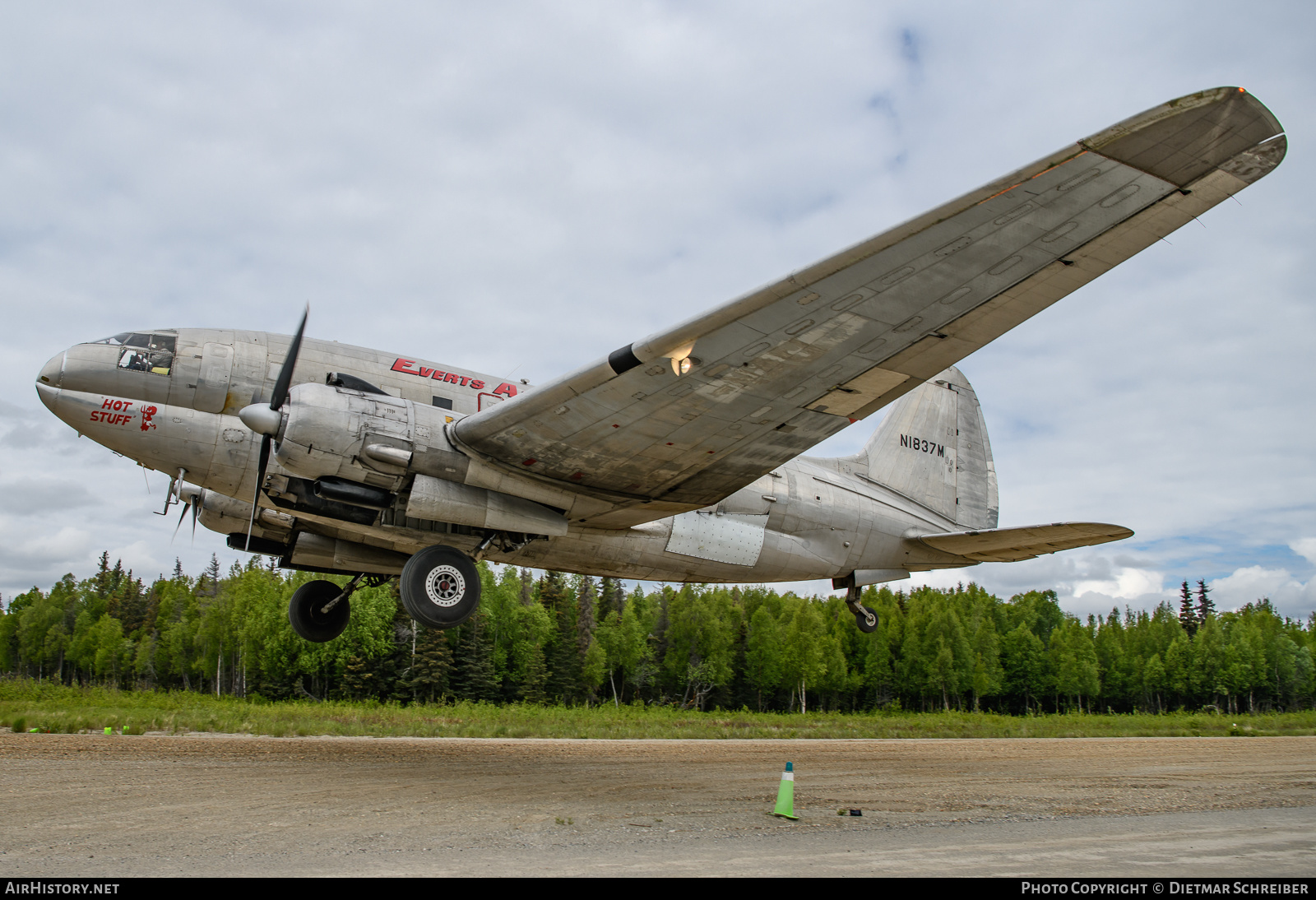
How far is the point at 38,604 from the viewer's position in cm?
8156

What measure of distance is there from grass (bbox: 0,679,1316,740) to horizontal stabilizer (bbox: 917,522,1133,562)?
11.7 metres

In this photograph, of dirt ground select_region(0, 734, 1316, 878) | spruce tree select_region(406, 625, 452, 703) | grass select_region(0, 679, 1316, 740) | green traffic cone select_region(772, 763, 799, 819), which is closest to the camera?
dirt ground select_region(0, 734, 1316, 878)

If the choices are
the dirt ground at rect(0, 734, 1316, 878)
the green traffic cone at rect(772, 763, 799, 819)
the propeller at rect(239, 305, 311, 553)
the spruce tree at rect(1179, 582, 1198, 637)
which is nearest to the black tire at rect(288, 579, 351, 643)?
the dirt ground at rect(0, 734, 1316, 878)

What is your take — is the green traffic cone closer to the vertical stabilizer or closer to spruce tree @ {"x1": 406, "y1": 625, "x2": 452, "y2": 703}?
the vertical stabilizer

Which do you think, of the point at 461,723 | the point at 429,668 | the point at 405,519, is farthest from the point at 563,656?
the point at 405,519

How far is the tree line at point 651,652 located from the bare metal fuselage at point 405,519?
1555 inches

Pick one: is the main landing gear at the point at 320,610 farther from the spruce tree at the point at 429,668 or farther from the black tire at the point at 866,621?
the spruce tree at the point at 429,668

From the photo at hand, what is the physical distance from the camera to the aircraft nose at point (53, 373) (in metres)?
10.2

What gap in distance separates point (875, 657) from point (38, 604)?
8731cm

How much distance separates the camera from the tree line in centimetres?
5259

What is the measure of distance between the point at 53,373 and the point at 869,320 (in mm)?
10634

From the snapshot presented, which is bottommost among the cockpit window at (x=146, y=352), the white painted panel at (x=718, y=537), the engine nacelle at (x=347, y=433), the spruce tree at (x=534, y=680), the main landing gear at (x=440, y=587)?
the spruce tree at (x=534, y=680)

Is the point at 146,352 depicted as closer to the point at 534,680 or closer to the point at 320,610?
the point at 320,610

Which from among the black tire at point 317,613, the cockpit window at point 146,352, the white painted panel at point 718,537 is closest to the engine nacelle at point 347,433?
the cockpit window at point 146,352
